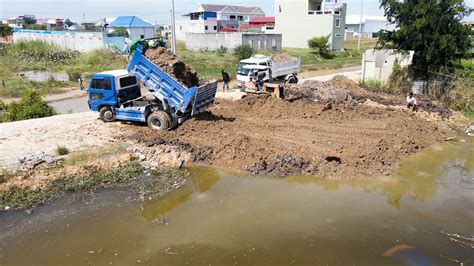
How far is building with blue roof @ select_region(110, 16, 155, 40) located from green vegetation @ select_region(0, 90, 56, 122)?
43389mm

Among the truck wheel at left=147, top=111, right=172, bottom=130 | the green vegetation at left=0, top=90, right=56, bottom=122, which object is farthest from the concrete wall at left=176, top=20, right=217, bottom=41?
the truck wheel at left=147, top=111, right=172, bottom=130

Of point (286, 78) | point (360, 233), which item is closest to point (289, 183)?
point (360, 233)

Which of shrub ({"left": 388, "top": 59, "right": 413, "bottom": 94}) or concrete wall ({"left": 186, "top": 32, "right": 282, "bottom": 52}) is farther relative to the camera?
concrete wall ({"left": 186, "top": 32, "right": 282, "bottom": 52})

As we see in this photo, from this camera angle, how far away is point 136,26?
59906 mm

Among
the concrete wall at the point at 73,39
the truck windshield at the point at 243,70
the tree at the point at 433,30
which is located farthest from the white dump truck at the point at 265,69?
the concrete wall at the point at 73,39

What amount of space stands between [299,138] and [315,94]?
22.3 feet

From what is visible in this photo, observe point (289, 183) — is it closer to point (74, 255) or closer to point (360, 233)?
point (360, 233)

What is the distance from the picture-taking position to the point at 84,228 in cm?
863

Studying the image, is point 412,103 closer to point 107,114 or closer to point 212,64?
point 107,114

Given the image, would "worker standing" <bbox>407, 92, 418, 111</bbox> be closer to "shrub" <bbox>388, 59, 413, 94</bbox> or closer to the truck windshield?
"shrub" <bbox>388, 59, 413, 94</bbox>

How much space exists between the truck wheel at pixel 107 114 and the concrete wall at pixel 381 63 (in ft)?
54.3

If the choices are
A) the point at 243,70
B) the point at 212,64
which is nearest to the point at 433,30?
the point at 243,70

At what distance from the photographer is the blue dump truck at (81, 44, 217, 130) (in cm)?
1423

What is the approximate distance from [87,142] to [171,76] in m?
3.89
